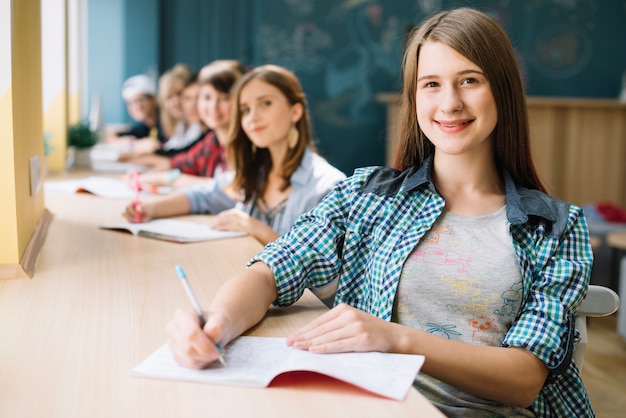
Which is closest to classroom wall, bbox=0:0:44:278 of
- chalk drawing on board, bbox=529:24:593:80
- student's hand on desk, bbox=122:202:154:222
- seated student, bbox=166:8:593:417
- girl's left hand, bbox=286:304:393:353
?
student's hand on desk, bbox=122:202:154:222

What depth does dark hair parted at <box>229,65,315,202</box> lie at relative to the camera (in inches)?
91.6

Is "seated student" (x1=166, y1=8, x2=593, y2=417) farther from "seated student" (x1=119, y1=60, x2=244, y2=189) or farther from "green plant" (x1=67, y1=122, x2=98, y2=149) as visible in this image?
"green plant" (x1=67, y1=122, x2=98, y2=149)

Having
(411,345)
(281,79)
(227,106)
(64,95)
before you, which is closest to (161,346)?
(411,345)

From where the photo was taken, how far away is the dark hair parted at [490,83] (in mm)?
Answer: 1269

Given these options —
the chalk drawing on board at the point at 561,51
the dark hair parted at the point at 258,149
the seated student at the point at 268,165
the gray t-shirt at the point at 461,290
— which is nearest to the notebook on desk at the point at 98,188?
the seated student at the point at 268,165

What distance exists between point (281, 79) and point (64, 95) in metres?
1.56

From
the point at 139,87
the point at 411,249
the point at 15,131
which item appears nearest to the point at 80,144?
the point at 139,87

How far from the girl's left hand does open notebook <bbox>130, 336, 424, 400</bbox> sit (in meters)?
0.01

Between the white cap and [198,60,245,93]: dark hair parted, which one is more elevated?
[198,60,245,93]: dark hair parted

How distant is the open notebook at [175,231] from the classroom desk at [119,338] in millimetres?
60

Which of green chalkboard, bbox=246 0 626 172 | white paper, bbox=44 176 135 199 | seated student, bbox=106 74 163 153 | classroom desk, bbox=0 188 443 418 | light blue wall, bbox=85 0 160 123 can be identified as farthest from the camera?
light blue wall, bbox=85 0 160 123

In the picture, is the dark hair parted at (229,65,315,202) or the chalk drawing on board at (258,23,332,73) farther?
the chalk drawing on board at (258,23,332,73)

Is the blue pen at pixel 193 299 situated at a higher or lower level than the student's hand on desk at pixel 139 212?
higher

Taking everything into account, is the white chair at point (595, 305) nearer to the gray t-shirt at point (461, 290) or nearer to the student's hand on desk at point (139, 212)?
the gray t-shirt at point (461, 290)
